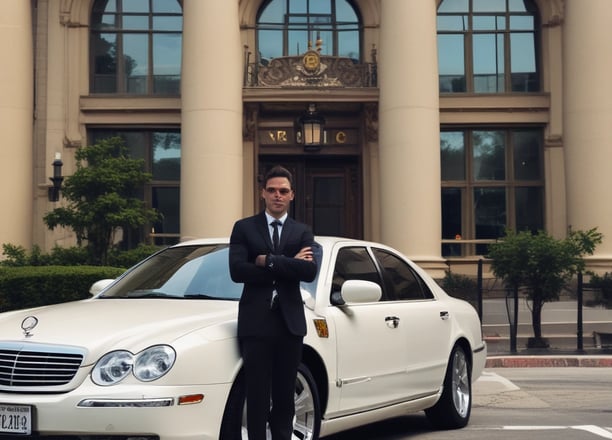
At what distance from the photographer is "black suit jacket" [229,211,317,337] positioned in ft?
18.7

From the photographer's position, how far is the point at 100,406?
532cm

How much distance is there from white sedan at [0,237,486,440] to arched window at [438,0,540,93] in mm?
17267

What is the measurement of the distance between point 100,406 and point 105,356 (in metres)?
0.30

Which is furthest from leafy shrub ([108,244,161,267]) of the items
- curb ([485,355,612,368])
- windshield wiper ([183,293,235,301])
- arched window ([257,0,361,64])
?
windshield wiper ([183,293,235,301])

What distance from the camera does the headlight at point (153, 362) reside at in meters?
5.43

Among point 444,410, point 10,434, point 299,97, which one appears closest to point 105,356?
point 10,434

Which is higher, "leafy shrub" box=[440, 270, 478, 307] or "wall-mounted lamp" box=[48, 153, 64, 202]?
"wall-mounted lamp" box=[48, 153, 64, 202]

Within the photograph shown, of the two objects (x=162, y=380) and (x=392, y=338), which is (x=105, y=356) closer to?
(x=162, y=380)

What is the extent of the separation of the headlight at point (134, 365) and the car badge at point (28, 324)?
23.7 inches

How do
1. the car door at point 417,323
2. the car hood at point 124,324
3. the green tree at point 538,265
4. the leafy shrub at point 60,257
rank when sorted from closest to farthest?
1. the car hood at point 124,324
2. the car door at point 417,323
3. the green tree at point 538,265
4. the leafy shrub at point 60,257

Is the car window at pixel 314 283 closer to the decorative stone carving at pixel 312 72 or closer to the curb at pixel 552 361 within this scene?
the curb at pixel 552 361

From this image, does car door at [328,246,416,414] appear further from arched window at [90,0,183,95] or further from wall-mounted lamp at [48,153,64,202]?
arched window at [90,0,183,95]

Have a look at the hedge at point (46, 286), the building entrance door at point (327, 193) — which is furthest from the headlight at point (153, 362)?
the building entrance door at point (327, 193)

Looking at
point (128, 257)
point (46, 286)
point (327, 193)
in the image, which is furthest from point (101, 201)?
point (327, 193)
